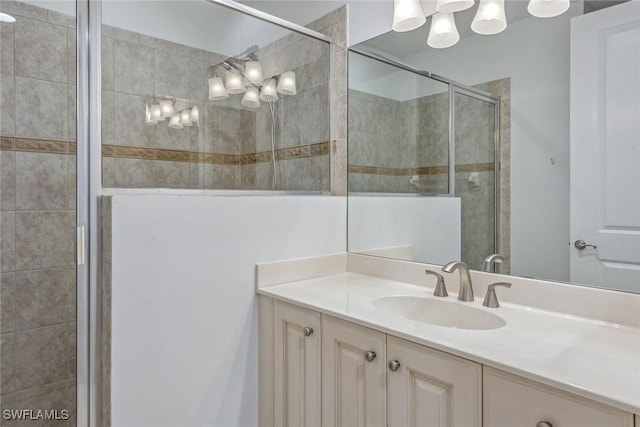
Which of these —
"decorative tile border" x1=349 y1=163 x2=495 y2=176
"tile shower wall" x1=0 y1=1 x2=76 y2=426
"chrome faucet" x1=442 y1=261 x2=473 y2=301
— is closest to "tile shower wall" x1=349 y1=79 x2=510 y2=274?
"decorative tile border" x1=349 y1=163 x2=495 y2=176

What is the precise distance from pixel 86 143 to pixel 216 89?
21.0 inches

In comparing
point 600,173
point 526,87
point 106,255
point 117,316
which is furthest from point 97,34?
point 600,173

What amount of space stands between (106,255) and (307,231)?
2.63 ft

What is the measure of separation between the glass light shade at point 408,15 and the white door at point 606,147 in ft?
1.84

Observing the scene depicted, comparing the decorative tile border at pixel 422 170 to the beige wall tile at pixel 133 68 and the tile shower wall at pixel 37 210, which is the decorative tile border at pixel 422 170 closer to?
the beige wall tile at pixel 133 68

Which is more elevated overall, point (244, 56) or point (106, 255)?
point (244, 56)

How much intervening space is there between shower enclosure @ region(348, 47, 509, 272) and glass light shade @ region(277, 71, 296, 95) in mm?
291

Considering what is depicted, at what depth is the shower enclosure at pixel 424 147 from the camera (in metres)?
1.45

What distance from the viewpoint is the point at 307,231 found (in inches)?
68.4

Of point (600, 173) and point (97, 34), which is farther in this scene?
point (97, 34)

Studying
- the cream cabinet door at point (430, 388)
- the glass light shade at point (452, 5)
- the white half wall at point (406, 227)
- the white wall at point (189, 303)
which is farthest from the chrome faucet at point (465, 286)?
the glass light shade at point (452, 5)

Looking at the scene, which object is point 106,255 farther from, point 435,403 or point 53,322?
point 435,403

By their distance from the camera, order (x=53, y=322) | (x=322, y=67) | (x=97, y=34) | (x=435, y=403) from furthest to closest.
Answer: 1. (x=322, y=67)
2. (x=53, y=322)
3. (x=97, y=34)
4. (x=435, y=403)

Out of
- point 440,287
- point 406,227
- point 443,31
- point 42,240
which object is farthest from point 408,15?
point 42,240
